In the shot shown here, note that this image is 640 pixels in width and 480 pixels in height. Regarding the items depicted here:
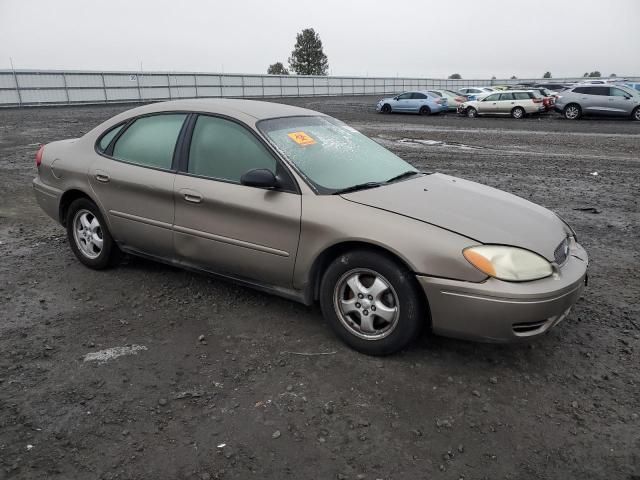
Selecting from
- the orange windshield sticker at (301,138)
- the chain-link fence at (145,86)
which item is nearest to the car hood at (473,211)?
the orange windshield sticker at (301,138)

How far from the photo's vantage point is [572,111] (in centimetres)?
2414

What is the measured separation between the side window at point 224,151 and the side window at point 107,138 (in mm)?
984

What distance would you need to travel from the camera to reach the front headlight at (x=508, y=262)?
120 inches

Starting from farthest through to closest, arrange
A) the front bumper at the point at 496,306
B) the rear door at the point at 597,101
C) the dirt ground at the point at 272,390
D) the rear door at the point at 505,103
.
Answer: the rear door at the point at 505,103 → the rear door at the point at 597,101 → the front bumper at the point at 496,306 → the dirt ground at the point at 272,390

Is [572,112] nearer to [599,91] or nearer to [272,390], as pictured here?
[599,91]

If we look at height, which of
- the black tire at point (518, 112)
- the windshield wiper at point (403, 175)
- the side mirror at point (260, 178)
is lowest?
the black tire at point (518, 112)

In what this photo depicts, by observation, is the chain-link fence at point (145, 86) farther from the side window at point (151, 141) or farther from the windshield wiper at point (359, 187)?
the windshield wiper at point (359, 187)

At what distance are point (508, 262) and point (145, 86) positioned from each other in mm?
36268

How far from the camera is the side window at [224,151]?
385cm

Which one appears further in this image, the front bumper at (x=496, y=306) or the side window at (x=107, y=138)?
the side window at (x=107, y=138)

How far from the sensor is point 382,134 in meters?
17.6

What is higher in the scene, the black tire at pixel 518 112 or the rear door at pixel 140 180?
the rear door at pixel 140 180

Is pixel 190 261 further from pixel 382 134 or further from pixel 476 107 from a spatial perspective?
pixel 476 107

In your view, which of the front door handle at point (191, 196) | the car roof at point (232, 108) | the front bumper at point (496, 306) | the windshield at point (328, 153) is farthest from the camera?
the car roof at point (232, 108)
